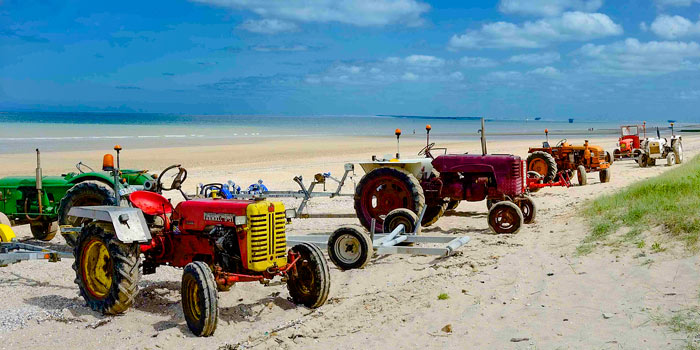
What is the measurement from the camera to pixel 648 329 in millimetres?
5609

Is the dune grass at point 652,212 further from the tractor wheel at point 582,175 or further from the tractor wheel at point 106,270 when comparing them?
the tractor wheel at point 582,175

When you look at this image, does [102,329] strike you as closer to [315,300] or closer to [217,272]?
[217,272]

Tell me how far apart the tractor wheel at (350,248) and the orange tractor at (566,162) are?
10098 mm

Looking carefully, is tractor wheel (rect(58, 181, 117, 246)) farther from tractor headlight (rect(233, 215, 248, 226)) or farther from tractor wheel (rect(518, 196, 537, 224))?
tractor wheel (rect(518, 196, 537, 224))

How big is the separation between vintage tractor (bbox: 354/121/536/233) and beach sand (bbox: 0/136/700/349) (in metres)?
1.93

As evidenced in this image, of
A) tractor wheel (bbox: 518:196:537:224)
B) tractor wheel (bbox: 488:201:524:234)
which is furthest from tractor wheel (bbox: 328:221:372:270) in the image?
tractor wheel (bbox: 518:196:537:224)

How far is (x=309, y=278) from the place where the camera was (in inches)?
285

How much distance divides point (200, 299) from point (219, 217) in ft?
3.03

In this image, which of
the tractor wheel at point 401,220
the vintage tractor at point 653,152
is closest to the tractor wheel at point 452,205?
the tractor wheel at point 401,220

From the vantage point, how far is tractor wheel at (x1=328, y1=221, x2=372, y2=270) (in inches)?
337

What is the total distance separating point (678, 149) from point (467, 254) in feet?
62.5

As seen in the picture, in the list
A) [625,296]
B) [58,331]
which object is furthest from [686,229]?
[58,331]

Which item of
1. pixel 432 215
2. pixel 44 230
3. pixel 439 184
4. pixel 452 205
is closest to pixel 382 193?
pixel 439 184

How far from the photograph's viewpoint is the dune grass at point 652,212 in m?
7.92
